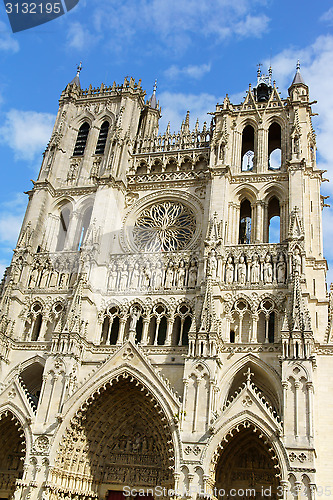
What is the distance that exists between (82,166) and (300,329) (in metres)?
14.7

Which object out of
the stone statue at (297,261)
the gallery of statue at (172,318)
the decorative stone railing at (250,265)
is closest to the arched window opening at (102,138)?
the gallery of statue at (172,318)

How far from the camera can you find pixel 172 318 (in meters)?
21.9

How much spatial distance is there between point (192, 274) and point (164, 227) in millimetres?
3758

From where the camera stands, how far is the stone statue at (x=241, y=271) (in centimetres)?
2198

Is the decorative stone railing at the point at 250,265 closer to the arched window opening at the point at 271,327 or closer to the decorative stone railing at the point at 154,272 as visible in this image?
the decorative stone railing at the point at 154,272

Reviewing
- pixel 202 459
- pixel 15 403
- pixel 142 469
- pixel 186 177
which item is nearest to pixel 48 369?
pixel 15 403

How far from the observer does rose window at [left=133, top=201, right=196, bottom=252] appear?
996 inches

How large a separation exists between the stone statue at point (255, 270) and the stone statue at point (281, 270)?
2.59 ft

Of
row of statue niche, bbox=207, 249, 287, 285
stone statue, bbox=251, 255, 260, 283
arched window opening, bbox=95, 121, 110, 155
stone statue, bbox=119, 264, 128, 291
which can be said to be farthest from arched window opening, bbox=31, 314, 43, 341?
arched window opening, bbox=95, 121, 110, 155

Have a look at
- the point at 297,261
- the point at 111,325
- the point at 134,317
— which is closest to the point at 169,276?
the point at 134,317

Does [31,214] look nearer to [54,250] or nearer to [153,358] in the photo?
[54,250]

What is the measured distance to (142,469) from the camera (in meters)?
20.3

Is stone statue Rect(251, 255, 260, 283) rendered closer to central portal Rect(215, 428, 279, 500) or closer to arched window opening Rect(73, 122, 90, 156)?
central portal Rect(215, 428, 279, 500)

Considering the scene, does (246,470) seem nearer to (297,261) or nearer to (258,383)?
(258,383)
